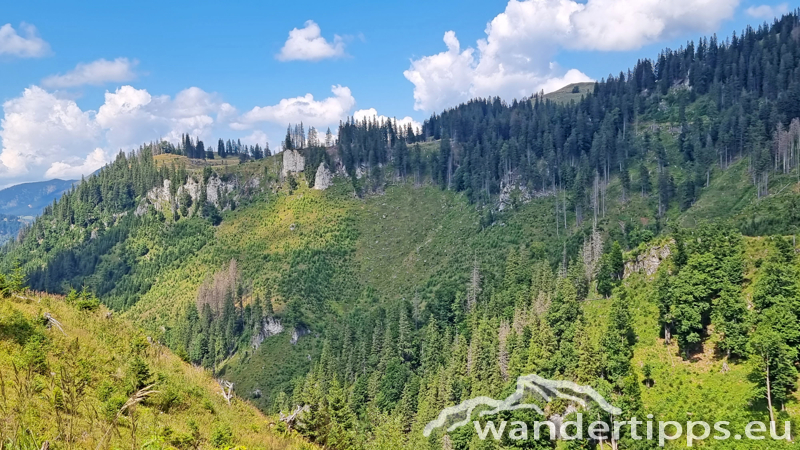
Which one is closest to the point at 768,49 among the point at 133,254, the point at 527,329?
the point at 527,329

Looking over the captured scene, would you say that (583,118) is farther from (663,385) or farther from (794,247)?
(663,385)

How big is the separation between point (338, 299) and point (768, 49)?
547ft

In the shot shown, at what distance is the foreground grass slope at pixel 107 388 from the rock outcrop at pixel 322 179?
16031 centimetres

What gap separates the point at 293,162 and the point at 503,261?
107 m

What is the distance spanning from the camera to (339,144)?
653ft

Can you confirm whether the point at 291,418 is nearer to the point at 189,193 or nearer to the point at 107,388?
the point at 107,388

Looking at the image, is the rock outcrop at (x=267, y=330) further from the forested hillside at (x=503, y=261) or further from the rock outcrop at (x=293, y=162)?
the rock outcrop at (x=293, y=162)

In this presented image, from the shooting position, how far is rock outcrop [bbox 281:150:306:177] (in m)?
183

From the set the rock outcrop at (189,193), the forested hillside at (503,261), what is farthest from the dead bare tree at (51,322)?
the rock outcrop at (189,193)

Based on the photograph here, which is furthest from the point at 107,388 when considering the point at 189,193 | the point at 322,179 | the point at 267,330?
the point at 189,193

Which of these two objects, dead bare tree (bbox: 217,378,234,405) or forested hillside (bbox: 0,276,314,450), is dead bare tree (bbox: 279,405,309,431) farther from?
dead bare tree (bbox: 217,378,234,405)

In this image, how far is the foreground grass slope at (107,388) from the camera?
33.1 ft

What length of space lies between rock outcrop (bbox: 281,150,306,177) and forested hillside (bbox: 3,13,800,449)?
59 cm

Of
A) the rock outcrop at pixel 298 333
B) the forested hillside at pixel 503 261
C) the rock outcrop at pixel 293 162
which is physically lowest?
the rock outcrop at pixel 298 333
